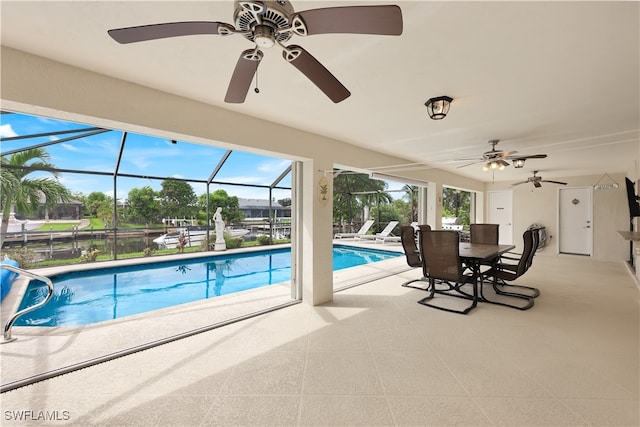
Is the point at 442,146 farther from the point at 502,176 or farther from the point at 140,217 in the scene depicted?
the point at 140,217

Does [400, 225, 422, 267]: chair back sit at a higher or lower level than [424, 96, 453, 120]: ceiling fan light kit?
lower

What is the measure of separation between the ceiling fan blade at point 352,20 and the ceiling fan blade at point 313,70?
0.11m

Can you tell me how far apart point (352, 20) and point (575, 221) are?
9120 millimetres

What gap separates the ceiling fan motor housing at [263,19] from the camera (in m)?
0.98

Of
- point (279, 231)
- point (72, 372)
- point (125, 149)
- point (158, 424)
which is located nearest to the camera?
point (158, 424)

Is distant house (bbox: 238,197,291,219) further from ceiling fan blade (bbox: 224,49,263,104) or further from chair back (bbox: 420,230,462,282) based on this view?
ceiling fan blade (bbox: 224,49,263,104)

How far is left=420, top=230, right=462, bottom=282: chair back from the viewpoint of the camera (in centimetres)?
323

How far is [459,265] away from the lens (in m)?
3.25

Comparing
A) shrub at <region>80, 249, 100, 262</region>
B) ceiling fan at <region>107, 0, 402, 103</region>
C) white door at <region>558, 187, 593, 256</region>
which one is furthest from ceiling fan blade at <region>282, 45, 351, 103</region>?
white door at <region>558, 187, 593, 256</region>

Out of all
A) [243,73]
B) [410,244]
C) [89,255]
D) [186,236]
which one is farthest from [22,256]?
[410,244]

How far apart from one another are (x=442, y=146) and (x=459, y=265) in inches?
76.5

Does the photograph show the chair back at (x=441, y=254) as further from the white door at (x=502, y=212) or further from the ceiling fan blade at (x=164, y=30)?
the white door at (x=502, y=212)

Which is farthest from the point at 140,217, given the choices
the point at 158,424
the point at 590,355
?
the point at 590,355

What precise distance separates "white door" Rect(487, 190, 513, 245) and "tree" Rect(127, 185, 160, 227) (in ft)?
32.4
